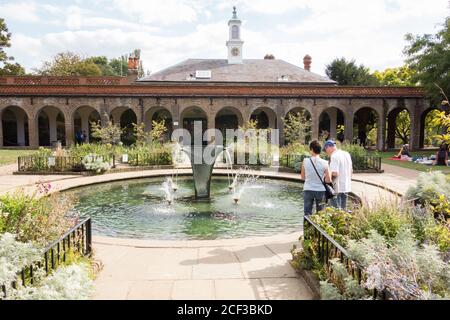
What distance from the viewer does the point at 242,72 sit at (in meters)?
32.4

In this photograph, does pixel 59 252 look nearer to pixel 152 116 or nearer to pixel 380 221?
pixel 380 221

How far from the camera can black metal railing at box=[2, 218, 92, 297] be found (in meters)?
3.68

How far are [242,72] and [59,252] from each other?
1161 inches

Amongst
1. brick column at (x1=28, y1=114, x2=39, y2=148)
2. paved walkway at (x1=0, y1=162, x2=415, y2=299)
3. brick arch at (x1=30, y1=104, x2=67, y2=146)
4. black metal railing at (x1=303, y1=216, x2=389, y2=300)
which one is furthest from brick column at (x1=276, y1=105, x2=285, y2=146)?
black metal railing at (x1=303, y1=216, x2=389, y2=300)

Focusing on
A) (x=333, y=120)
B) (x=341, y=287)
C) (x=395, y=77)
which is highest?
(x=395, y=77)

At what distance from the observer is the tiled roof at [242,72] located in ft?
103

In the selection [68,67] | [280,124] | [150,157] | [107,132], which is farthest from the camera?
[68,67]

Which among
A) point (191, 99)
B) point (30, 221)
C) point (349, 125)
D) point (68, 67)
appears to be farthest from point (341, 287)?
point (68, 67)

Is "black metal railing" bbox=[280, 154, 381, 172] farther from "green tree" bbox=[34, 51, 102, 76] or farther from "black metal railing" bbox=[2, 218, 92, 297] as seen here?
"green tree" bbox=[34, 51, 102, 76]

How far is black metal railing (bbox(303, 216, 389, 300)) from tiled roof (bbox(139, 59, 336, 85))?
2695 cm

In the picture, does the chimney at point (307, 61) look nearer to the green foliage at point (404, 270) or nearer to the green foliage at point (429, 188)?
the green foliage at point (429, 188)

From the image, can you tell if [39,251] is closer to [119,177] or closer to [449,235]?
[449,235]

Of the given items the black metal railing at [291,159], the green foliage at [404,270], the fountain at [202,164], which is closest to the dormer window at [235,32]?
the black metal railing at [291,159]

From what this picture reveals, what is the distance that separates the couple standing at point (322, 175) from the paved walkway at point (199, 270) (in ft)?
2.72
